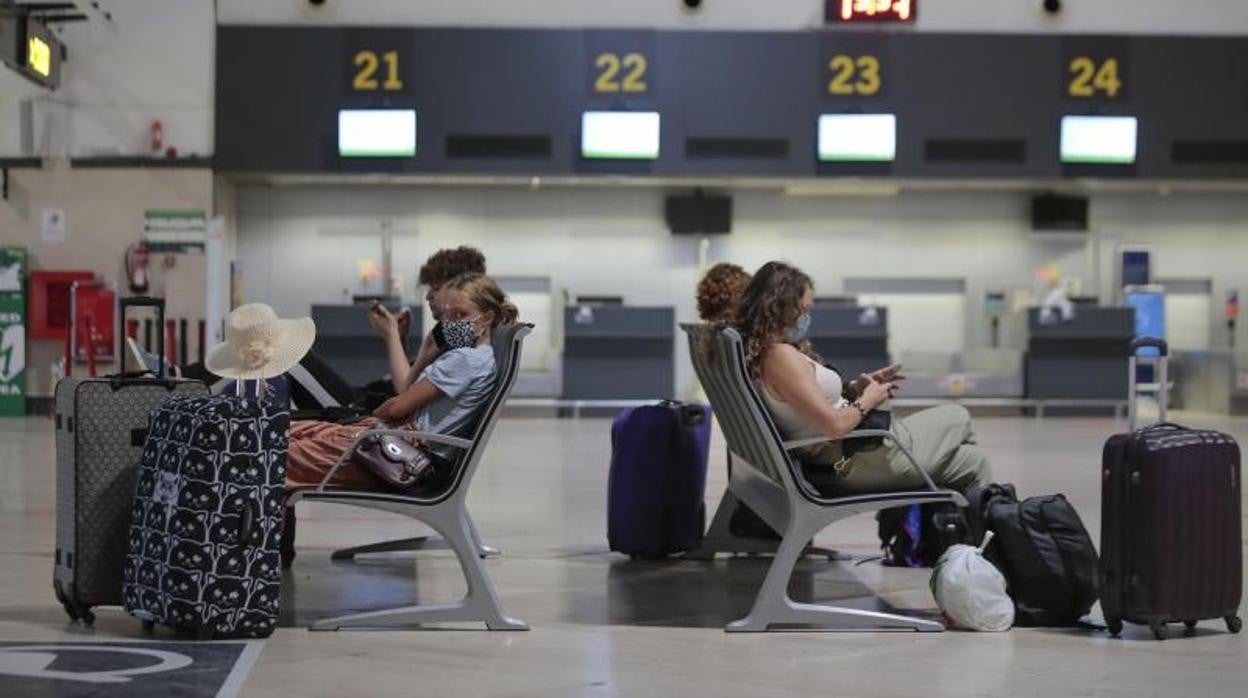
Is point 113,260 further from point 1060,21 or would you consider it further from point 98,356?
point 1060,21

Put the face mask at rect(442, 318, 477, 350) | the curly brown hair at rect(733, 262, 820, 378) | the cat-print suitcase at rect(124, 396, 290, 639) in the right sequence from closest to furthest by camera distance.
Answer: the cat-print suitcase at rect(124, 396, 290, 639), the curly brown hair at rect(733, 262, 820, 378), the face mask at rect(442, 318, 477, 350)

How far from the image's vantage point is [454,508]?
5055 mm

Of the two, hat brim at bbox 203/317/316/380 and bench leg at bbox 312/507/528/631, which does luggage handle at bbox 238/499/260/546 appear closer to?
bench leg at bbox 312/507/528/631

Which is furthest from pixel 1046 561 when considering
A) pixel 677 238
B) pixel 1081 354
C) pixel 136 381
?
pixel 677 238

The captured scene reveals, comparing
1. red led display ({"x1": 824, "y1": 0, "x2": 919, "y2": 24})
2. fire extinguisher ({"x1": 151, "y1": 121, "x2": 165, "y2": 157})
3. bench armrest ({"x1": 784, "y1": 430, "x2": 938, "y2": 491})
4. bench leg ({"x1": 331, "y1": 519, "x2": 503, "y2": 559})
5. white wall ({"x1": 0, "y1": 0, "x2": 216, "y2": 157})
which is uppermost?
red led display ({"x1": 824, "y1": 0, "x2": 919, "y2": 24})

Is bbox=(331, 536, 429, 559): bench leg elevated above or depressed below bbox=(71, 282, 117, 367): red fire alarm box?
below

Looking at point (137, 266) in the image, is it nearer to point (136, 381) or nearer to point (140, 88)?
point (140, 88)

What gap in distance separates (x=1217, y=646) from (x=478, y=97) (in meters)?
13.5

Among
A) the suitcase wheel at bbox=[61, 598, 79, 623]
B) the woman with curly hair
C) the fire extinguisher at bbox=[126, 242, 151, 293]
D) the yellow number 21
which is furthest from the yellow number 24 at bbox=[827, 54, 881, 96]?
the suitcase wheel at bbox=[61, 598, 79, 623]

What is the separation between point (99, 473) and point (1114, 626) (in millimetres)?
2869

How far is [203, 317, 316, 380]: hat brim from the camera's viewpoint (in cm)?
550

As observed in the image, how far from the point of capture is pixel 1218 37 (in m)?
18.2

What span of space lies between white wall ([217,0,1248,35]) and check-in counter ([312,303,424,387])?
9.42 ft

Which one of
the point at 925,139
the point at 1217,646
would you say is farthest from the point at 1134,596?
the point at 925,139
